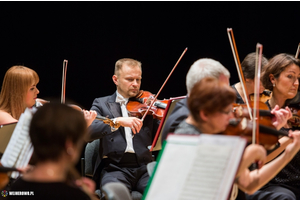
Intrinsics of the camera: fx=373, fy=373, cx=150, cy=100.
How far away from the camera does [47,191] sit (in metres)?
1.13

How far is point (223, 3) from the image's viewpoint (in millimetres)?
4059

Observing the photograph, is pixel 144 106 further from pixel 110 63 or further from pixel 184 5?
pixel 184 5

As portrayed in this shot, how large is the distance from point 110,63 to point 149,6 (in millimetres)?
733

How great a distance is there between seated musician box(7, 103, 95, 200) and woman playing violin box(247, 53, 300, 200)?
1.38 metres

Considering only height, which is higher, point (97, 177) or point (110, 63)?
point (110, 63)

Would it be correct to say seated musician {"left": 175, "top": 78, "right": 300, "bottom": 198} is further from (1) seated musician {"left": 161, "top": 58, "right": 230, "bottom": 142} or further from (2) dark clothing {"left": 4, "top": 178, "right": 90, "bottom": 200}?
(2) dark clothing {"left": 4, "top": 178, "right": 90, "bottom": 200}

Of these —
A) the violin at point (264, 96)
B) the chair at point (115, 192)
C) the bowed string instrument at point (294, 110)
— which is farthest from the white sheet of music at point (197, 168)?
the violin at point (264, 96)

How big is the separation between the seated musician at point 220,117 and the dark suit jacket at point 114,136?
49.6 inches

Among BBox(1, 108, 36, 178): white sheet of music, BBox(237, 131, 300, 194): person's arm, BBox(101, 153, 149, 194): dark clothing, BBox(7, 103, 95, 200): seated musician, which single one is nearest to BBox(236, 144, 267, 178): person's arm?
BBox(237, 131, 300, 194): person's arm

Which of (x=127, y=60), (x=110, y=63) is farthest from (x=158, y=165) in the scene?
(x=110, y=63)

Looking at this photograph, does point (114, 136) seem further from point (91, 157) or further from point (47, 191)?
point (47, 191)

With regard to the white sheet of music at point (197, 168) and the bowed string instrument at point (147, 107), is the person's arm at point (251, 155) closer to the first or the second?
the white sheet of music at point (197, 168)

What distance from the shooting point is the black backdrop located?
3523 mm

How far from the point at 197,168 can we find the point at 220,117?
0.30 meters
